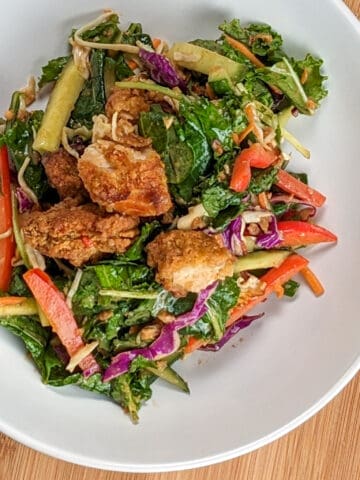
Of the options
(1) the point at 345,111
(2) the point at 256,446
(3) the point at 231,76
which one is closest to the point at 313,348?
(2) the point at 256,446

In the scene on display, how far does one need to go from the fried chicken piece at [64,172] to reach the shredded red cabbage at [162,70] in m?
0.45

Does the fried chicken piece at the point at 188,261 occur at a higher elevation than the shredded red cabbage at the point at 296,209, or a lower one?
lower

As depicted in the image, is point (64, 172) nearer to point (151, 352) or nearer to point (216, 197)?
point (216, 197)

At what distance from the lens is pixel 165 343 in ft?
8.32

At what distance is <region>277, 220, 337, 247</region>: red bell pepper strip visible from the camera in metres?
2.56

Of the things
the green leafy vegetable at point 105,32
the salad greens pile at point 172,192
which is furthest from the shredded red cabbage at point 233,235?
the green leafy vegetable at point 105,32

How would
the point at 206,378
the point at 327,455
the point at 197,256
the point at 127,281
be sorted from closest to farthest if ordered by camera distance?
the point at 197,256 < the point at 127,281 < the point at 206,378 < the point at 327,455

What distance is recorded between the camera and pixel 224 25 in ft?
8.43

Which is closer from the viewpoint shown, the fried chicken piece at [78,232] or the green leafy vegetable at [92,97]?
the fried chicken piece at [78,232]

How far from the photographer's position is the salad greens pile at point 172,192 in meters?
2.46

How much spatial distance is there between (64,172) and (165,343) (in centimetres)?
74

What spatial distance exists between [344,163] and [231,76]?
0.56m

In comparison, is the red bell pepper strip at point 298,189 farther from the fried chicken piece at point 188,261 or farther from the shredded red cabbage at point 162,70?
the shredded red cabbage at point 162,70

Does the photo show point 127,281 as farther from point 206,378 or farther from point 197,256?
point 206,378
